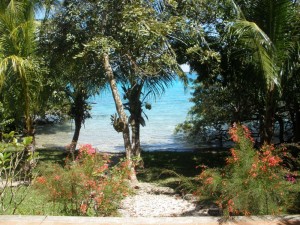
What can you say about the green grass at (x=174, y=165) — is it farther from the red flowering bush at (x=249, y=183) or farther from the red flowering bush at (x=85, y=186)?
the red flowering bush at (x=85, y=186)

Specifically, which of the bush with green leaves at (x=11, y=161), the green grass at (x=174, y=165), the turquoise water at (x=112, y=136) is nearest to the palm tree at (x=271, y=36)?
the green grass at (x=174, y=165)

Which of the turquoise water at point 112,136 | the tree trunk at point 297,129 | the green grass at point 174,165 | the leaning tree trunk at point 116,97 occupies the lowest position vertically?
the turquoise water at point 112,136

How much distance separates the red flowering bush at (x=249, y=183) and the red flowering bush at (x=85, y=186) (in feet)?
3.90

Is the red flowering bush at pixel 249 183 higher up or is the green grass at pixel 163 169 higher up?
the red flowering bush at pixel 249 183

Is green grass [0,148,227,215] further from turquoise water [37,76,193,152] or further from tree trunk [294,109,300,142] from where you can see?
turquoise water [37,76,193,152]

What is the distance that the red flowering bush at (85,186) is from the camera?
4.80m

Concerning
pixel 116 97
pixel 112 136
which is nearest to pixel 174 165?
pixel 116 97

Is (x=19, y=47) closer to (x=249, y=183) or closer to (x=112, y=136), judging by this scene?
(x=249, y=183)

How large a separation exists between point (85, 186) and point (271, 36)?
4168mm

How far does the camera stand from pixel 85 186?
189 inches

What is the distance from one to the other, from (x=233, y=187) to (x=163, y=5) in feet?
17.7

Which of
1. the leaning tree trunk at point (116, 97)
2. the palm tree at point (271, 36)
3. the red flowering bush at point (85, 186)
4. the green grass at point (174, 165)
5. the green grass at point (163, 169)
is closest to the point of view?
the red flowering bush at point (85, 186)

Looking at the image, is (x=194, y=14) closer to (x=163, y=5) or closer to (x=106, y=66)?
(x=163, y=5)

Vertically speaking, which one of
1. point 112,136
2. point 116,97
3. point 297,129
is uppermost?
point 116,97
